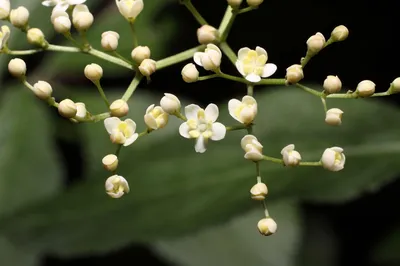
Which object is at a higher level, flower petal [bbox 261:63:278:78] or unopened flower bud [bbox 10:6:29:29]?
flower petal [bbox 261:63:278:78]

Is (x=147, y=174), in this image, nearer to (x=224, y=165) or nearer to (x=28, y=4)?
(x=224, y=165)

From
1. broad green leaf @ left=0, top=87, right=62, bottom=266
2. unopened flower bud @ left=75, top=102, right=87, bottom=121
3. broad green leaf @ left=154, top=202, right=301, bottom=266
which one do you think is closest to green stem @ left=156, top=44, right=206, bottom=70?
unopened flower bud @ left=75, top=102, right=87, bottom=121

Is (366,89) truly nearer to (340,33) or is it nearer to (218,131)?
(340,33)

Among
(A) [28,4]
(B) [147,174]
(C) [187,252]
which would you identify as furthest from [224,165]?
(A) [28,4]

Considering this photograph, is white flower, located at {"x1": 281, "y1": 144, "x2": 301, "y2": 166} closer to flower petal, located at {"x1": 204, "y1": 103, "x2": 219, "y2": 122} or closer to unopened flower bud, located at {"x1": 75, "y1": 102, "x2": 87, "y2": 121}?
flower petal, located at {"x1": 204, "y1": 103, "x2": 219, "y2": 122}

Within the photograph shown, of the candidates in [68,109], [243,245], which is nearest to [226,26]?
[68,109]

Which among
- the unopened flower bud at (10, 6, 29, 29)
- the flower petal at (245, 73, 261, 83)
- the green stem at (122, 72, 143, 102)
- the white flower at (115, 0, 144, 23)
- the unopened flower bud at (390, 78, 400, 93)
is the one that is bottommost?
the unopened flower bud at (10, 6, 29, 29)

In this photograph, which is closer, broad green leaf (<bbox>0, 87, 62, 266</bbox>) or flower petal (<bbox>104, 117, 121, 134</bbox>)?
flower petal (<bbox>104, 117, 121, 134</bbox>)
